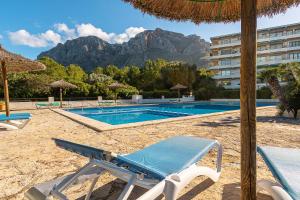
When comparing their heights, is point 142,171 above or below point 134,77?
below

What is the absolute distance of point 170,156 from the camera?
2607 mm

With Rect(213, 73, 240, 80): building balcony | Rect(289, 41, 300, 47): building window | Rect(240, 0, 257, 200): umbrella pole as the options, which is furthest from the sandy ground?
Rect(289, 41, 300, 47): building window

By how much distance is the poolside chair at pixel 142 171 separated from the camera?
1.64 meters

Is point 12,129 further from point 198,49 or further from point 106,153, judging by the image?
point 198,49

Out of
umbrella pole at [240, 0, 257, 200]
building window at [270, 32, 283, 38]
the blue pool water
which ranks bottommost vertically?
the blue pool water

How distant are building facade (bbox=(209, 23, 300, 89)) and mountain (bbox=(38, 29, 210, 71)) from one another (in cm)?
5244

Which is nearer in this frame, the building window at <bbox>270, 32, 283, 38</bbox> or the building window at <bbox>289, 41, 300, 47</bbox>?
the building window at <bbox>289, 41, 300, 47</bbox>

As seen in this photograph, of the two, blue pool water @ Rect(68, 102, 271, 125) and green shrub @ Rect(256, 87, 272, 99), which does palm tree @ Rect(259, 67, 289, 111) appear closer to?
blue pool water @ Rect(68, 102, 271, 125)

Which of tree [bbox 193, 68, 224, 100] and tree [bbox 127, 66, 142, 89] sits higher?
tree [bbox 127, 66, 142, 89]

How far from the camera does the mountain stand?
102 meters

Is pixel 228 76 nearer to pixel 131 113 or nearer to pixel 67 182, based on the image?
pixel 131 113

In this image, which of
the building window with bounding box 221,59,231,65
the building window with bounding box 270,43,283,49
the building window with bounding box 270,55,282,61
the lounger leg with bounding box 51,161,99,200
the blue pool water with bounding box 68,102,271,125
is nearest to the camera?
the lounger leg with bounding box 51,161,99,200

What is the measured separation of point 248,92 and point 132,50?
10765 centimetres

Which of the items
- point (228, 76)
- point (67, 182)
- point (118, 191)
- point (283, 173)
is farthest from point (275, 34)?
point (67, 182)
